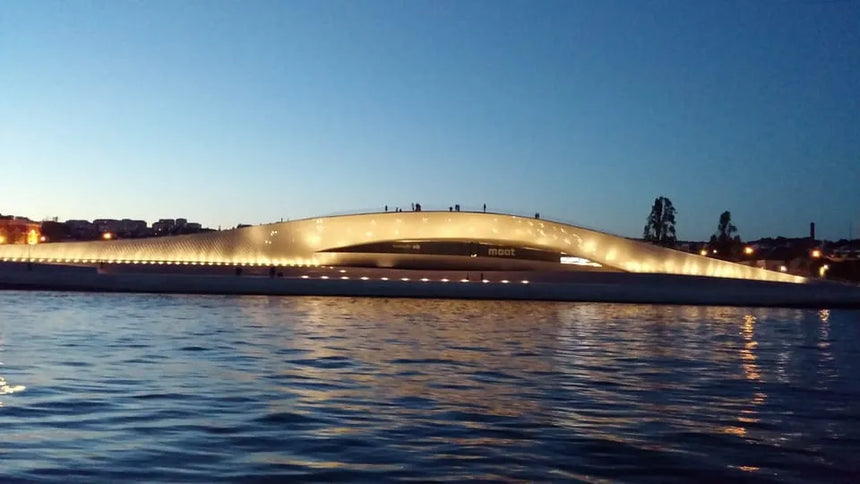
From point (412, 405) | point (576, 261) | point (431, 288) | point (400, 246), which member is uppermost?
point (400, 246)

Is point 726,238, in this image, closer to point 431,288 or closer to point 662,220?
point 662,220

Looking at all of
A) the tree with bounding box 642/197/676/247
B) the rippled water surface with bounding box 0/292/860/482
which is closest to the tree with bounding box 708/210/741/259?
the tree with bounding box 642/197/676/247

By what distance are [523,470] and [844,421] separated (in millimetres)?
5082

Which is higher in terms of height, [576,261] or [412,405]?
[576,261]

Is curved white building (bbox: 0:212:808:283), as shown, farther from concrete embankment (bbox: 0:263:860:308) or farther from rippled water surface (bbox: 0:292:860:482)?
rippled water surface (bbox: 0:292:860:482)

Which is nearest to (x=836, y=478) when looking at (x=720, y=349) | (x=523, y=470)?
(x=523, y=470)

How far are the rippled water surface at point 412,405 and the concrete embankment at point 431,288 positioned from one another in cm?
2315

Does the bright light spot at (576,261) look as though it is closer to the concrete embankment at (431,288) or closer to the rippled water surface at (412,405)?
the concrete embankment at (431,288)

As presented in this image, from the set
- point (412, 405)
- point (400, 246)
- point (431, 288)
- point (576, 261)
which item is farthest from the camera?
point (400, 246)

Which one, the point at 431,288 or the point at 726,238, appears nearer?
the point at 431,288

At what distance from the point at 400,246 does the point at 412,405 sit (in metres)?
44.9

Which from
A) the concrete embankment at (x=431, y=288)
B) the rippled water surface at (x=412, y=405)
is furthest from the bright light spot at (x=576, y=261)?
the rippled water surface at (x=412, y=405)

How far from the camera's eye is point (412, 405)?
1146 centimetres

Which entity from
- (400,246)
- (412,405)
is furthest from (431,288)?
(412,405)
